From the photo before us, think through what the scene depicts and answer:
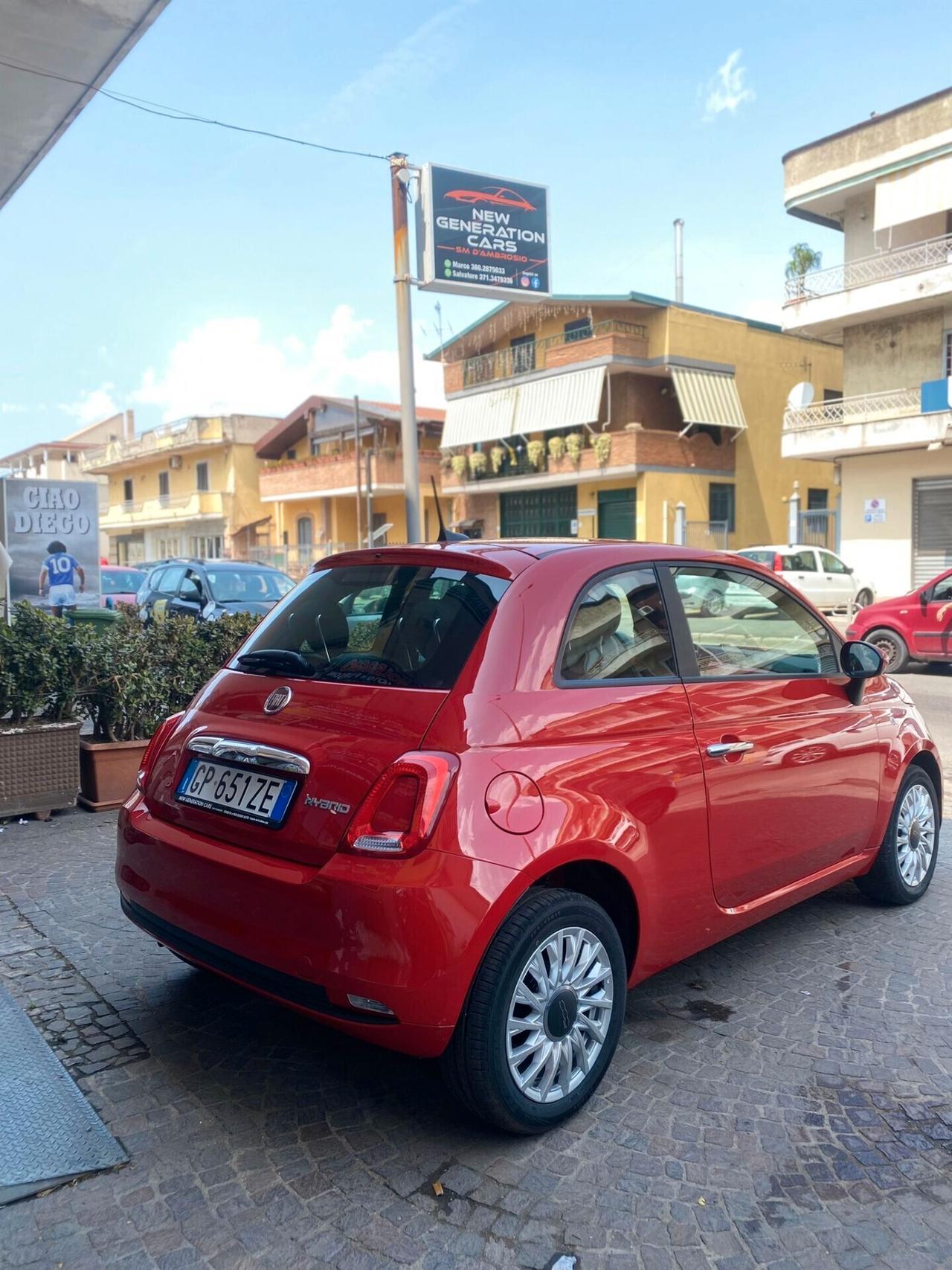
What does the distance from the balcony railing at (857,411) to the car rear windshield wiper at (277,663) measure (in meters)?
24.0

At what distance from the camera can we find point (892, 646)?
14.3 meters

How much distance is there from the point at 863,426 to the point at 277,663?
80.7ft

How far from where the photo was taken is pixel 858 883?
480cm

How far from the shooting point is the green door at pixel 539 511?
115 feet

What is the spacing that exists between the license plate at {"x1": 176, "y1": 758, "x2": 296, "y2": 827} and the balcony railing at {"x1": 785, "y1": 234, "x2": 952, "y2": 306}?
24.3 metres

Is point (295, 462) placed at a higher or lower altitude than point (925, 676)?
higher

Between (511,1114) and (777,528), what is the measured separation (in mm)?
33990

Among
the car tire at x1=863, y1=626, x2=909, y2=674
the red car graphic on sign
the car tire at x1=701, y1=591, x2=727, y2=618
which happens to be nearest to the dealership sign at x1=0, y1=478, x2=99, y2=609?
the red car graphic on sign

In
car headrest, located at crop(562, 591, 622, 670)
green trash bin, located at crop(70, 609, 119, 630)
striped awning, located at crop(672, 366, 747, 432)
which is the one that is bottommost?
green trash bin, located at crop(70, 609, 119, 630)

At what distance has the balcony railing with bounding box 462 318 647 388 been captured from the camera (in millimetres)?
31625

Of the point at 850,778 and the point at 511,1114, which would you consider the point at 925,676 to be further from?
the point at 511,1114

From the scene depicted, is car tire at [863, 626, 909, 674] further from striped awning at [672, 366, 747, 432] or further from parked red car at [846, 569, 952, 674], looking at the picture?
striped awning at [672, 366, 747, 432]

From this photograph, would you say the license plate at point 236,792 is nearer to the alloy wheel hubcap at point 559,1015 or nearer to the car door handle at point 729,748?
the alloy wheel hubcap at point 559,1015

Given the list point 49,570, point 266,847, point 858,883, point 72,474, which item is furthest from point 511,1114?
point 72,474
